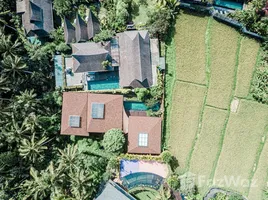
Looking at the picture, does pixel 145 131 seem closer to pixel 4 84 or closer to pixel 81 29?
pixel 81 29

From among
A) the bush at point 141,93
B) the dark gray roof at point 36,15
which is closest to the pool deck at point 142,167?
the bush at point 141,93

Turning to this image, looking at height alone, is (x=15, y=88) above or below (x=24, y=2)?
below

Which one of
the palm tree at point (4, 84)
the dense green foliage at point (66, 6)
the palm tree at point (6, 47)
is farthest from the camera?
the dense green foliage at point (66, 6)

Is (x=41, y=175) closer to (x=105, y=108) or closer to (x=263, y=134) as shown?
(x=105, y=108)

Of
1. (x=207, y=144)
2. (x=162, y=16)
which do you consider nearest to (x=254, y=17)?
(x=162, y=16)

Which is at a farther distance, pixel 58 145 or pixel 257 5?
pixel 58 145

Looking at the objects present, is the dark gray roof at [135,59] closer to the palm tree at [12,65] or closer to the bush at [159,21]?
the bush at [159,21]

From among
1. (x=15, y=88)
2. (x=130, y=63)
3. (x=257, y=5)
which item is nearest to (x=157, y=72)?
(x=130, y=63)
